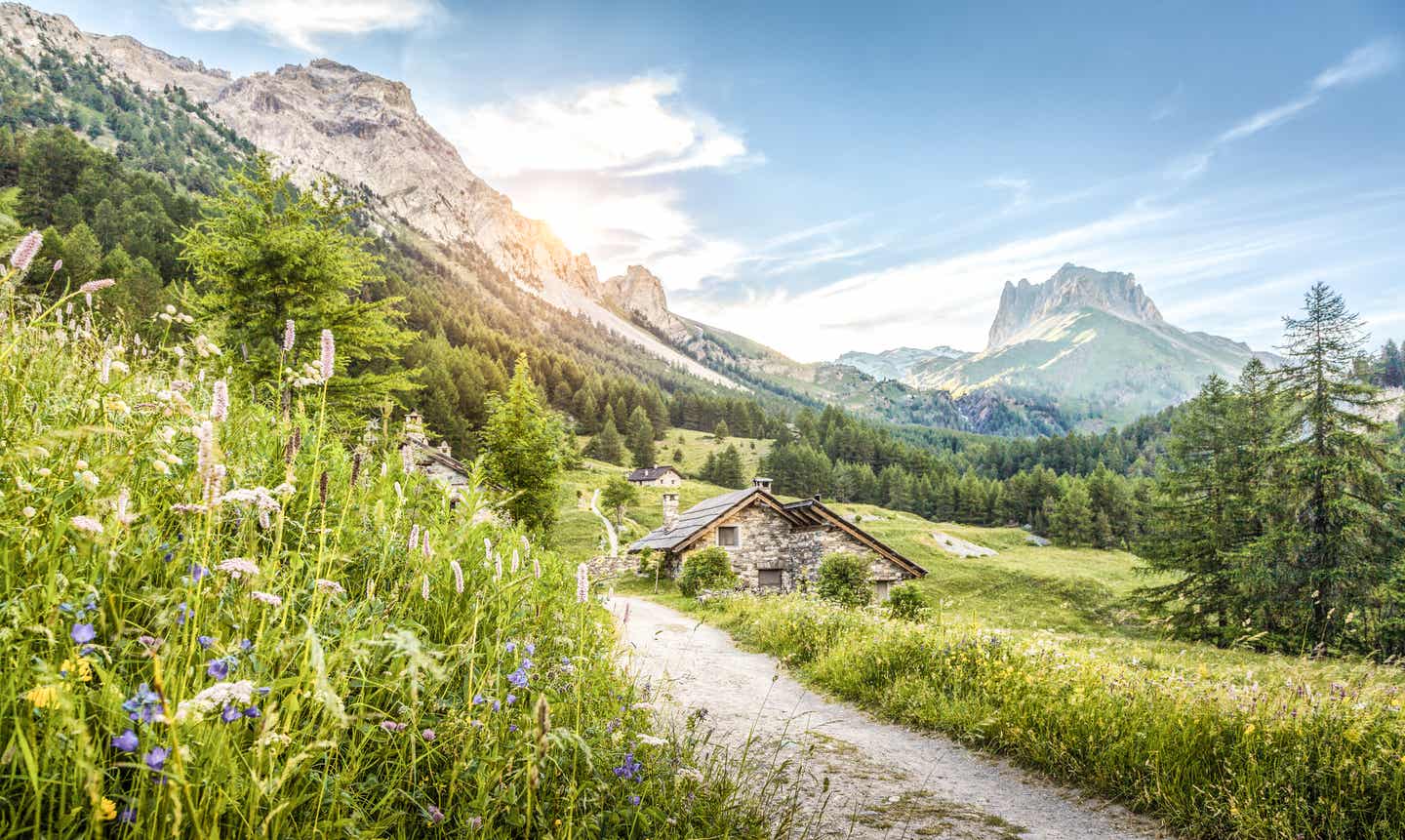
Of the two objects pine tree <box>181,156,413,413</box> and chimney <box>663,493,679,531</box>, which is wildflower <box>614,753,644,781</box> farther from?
chimney <box>663,493,679,531</box>

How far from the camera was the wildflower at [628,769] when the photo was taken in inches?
119

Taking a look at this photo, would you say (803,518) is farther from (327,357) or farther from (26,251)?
(26,251)

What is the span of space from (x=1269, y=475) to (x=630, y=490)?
5252 cm

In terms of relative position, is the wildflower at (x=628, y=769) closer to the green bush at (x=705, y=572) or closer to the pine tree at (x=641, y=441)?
the green bush at (x=705, y=572)

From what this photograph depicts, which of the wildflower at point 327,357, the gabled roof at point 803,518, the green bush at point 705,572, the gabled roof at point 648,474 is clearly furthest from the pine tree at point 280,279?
the gabled roof at point 648,474

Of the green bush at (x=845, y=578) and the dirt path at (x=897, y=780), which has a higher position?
the dirt path at (x=897, y=780)

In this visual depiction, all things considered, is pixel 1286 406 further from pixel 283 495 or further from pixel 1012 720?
pixel 283 495

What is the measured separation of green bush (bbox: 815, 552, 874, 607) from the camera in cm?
3023

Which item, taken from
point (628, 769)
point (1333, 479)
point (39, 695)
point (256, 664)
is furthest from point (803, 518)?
point (39, 695)

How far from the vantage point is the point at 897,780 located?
17.5ft

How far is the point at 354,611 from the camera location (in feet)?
8.59

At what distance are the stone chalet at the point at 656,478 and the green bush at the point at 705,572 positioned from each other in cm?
6272

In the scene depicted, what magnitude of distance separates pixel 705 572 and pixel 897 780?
2544 centimetres

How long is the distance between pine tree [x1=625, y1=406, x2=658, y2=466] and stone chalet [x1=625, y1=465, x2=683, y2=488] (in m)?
18.9
